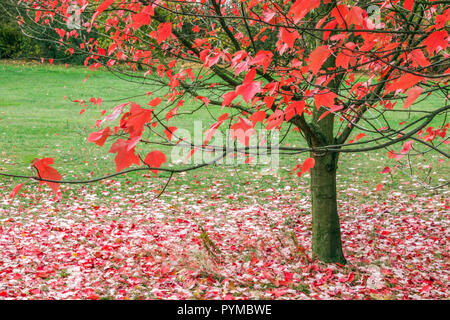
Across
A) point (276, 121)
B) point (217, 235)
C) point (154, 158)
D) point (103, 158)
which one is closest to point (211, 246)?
point (217, 235)

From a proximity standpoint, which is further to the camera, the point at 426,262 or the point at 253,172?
the point at 253,172

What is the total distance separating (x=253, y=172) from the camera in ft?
28.8

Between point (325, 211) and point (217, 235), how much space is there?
156 cm

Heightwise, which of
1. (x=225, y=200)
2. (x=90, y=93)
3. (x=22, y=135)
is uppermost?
(x=90, y=93)

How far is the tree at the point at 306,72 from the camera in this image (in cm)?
172

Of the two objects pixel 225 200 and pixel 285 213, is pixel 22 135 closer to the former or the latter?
pixel 225 200

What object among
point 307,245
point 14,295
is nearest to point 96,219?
point 14,295

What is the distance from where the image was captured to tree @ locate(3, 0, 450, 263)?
5.65ft

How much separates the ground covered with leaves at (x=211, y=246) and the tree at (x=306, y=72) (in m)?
0.60

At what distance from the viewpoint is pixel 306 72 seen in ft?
12.5

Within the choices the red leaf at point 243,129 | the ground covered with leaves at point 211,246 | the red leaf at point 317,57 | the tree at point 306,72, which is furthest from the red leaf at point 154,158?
the ground covered with leaves at point 211,246

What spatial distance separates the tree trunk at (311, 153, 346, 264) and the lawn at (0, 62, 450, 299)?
15 centimetres

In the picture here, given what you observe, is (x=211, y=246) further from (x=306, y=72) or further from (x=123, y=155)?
(x=123, y=155)
